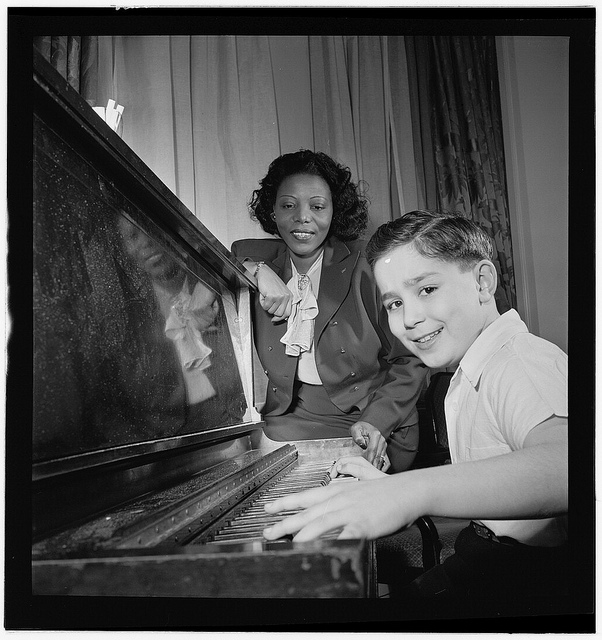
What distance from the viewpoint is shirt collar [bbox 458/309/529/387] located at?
2016mm

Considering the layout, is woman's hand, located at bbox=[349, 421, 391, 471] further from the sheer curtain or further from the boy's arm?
the sheer curtain

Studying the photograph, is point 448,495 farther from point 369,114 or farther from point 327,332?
point 369,114

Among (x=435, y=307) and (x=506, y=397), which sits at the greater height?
Result: (x=435, y=307)

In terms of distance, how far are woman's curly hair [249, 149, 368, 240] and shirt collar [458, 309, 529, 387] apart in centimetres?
52

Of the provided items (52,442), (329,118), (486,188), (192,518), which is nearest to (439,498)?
(192,518)

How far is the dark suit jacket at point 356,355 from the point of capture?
82.5 inches

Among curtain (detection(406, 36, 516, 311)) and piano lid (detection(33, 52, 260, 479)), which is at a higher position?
curtain (detection(406, 36, 516, 311))

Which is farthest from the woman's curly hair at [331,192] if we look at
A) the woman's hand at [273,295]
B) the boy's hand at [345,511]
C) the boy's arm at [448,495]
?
the boy's hand at [345,511]

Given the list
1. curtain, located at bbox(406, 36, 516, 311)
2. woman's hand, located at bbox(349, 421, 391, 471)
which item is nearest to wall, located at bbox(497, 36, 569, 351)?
curtain, located at bbox(406, 36, 516, 311)

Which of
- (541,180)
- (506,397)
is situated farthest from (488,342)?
(541,180)

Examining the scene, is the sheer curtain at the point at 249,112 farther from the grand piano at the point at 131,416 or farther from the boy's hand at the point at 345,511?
the boy's hand at the point at 345,511

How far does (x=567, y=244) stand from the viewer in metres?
2.13

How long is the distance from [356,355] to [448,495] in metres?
0.60

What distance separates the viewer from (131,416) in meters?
1.51
